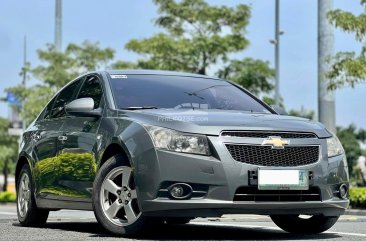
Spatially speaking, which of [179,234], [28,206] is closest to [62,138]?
[28,206]

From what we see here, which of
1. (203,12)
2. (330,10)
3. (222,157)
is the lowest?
(222,157)

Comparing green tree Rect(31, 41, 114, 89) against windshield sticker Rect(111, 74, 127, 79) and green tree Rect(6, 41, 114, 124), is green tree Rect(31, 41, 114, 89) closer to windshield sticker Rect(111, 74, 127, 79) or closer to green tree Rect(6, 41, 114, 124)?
green tree Rect(6, 41, 114, 124)

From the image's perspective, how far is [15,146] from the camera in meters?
59.8

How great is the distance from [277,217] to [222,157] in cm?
186

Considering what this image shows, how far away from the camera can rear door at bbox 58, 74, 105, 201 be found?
7969 millimetres

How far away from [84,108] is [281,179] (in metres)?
2.02

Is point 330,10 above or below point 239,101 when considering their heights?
above

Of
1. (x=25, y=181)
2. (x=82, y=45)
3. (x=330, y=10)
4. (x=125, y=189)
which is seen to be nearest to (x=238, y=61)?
(x=82, y=45)

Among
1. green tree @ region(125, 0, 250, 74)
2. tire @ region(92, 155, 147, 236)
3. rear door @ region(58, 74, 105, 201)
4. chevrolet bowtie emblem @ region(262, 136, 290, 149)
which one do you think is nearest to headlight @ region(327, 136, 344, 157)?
chevrolet bowtie emblem @ region(262, 136, 290, 149)

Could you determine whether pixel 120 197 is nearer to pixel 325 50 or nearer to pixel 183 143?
pixel 183 143

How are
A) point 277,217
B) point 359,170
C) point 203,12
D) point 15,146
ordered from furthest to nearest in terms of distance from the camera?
1. point 15,146
2. point 203,12
3. point 359,170
4. point 277,217

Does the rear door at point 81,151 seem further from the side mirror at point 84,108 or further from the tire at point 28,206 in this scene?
the tire at point 28,206

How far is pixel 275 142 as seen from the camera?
7090 millimetres

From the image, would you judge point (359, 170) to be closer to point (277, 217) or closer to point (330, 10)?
point (330, 10)
